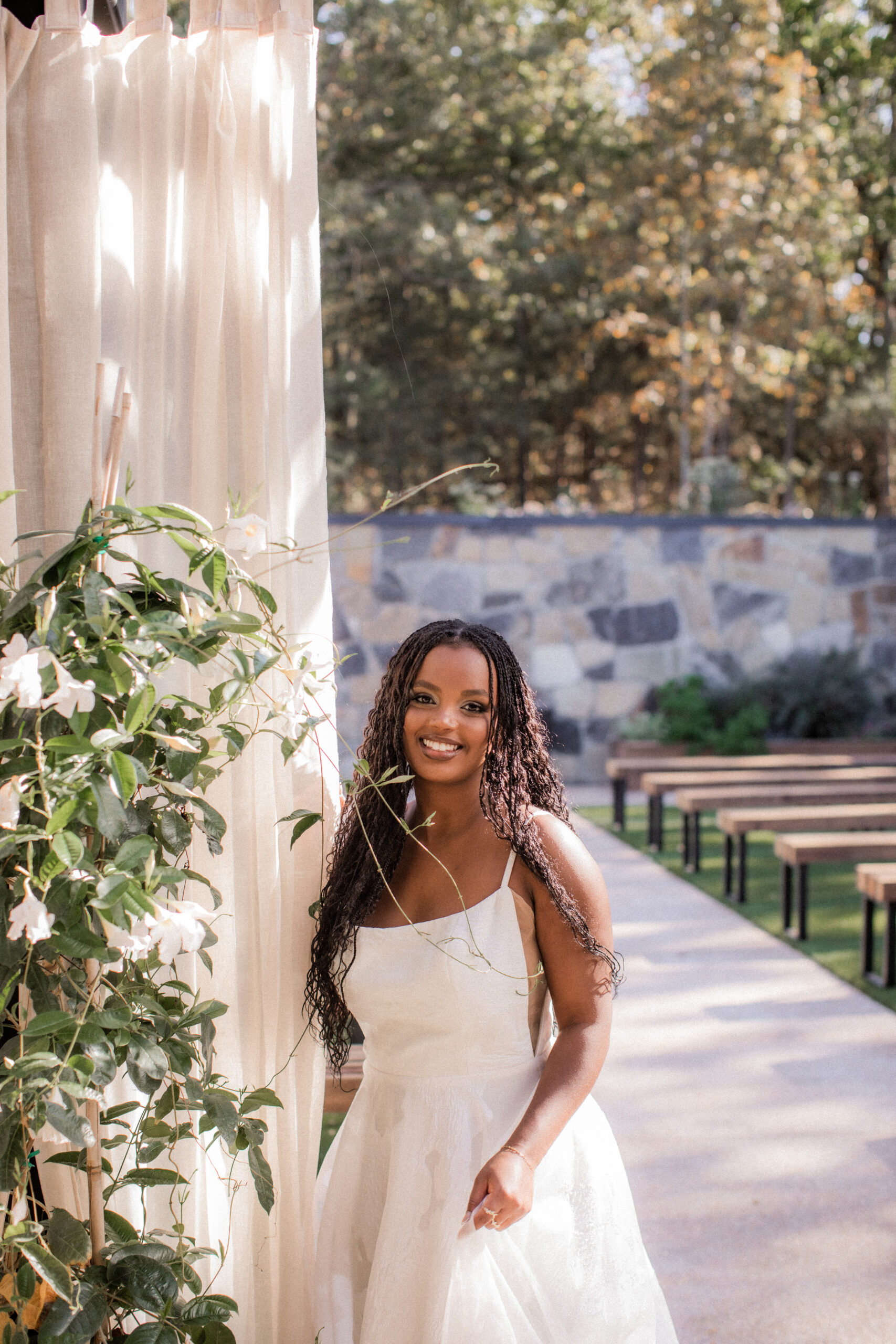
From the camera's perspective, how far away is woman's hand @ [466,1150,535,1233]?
1442 millimetres

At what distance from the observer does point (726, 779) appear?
19.4 ft

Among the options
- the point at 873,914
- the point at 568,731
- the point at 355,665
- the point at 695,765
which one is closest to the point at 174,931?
the point at 873,914

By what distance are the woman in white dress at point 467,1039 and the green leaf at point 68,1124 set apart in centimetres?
53

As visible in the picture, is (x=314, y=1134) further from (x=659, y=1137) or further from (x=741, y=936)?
(x=741, y=936)

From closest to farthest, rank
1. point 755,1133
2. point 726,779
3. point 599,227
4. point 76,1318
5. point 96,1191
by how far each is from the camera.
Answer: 1. point 76,1318
2. point 96,1191
3. point 755,1133
4. point 726,779
5. point 599,227

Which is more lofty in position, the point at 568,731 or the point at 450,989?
the point at 450,989

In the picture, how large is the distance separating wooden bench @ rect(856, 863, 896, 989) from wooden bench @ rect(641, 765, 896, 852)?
62.1 inches

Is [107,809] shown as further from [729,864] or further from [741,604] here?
[741,604]

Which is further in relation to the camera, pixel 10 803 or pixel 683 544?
pixel 683 544

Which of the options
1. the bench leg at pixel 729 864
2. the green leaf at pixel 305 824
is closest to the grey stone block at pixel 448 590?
the bench leg at pixel 729 864

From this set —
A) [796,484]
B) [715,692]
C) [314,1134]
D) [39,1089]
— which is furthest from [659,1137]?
[796,484]

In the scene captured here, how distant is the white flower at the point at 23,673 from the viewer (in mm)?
1044

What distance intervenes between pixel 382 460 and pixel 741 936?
33.1 ft

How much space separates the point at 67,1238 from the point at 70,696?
602 mm
